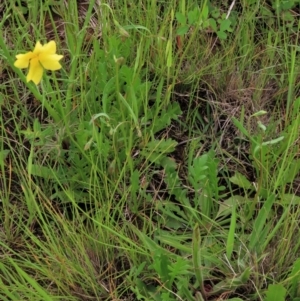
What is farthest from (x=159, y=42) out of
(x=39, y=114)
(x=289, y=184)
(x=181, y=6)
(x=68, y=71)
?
(x=289, y=184)

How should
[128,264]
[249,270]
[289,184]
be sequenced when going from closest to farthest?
[249,270], [128,264], [289,184]

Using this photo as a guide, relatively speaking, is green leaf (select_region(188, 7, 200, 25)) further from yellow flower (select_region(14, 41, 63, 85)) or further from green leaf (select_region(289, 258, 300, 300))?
green leaf (select_region(289, 258, 300, 300))

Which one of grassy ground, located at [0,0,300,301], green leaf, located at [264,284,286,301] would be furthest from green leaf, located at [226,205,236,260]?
green leaf, located at [264,284,286,301]

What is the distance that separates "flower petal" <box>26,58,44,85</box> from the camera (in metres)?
1.16

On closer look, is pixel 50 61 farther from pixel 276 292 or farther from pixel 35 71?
pixel 276 292

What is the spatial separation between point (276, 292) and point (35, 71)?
2.25ft

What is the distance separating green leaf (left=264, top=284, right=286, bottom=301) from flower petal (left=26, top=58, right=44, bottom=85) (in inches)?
25.8

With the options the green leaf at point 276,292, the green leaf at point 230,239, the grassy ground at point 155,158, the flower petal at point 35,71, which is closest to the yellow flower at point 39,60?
the flower petal at point 35,71

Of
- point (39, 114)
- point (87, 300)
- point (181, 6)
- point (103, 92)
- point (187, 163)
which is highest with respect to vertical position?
point (181, 6)

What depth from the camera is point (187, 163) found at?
150 centimetres

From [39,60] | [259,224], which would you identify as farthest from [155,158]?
[39,60]

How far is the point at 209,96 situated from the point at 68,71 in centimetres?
42

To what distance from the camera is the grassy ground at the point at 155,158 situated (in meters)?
1.27

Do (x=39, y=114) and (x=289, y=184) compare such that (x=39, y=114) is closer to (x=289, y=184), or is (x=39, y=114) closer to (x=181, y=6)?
(x=181, y=6)
